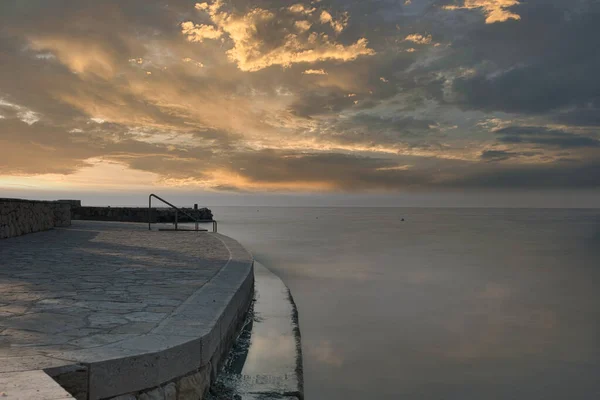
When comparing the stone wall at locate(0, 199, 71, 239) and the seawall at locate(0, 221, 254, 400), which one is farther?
the stone wall at locate(0, 199, 71, 239)

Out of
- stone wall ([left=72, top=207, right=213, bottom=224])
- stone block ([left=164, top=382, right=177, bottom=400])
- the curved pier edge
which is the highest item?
stone wall ([left=72, top=207, right=213, bottom=224])

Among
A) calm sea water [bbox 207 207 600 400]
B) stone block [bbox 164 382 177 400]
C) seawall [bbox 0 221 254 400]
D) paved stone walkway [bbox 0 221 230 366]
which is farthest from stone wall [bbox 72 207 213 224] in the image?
stone block [bbox 164 382 177 400]

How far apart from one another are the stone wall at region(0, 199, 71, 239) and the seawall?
4.93m

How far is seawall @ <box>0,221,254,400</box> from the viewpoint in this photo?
113 inches

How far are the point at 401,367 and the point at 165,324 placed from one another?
438 centimetres

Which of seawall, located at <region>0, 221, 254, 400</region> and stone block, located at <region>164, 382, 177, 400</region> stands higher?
seawall, located at <region>0, 221, 254, 400</region>

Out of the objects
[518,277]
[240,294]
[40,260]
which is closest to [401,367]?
[240,294]

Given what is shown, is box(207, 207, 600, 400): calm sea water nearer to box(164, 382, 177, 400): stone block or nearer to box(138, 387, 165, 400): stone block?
box(164, 382, 177, 400): stone block

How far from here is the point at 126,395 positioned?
3.06 m

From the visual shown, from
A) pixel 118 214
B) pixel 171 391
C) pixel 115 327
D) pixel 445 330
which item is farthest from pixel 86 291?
pixel 118 214

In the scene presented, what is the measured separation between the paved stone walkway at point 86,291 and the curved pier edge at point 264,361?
3.05 feet

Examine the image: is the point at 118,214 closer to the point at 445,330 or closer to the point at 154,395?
the point at 445,330

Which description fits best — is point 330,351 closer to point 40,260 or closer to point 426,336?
point 426,336

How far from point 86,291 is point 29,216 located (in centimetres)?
993
